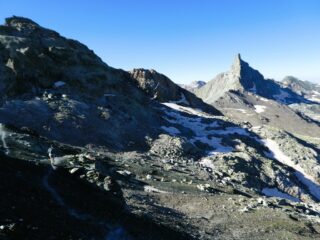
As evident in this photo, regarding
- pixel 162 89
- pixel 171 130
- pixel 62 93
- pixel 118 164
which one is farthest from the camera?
pixel 162 89

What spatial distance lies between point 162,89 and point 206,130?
41286 mm

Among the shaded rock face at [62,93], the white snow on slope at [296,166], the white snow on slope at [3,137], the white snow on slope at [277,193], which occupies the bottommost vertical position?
the white snow on slope at [277,193]

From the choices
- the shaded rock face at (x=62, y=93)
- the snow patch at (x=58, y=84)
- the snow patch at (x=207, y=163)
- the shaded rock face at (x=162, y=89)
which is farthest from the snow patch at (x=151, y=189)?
the shaded rock face at (x=162, y=89)

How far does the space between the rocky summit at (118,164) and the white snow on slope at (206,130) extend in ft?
1.52

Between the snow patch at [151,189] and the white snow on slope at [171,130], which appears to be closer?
the snow patch at [151,189]

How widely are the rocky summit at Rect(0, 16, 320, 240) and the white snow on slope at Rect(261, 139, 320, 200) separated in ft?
0.99

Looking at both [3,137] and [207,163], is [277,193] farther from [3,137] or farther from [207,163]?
[3,137]

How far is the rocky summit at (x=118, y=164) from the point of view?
25.5 m

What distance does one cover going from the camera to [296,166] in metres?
86.7

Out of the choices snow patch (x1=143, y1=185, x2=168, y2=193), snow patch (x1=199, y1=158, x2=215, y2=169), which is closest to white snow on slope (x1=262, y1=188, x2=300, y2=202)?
snow patch (x1=199, y1=158, x2=215, y2=169)

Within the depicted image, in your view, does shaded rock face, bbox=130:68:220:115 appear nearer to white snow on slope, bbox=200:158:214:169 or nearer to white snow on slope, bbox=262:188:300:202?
white snow on slope, bbox=200:158:214:169

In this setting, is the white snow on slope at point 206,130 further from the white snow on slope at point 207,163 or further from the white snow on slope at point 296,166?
the white snow on slope at point 296,166

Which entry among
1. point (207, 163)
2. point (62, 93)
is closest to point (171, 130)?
point (207, 163)

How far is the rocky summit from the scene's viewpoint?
2553cm
